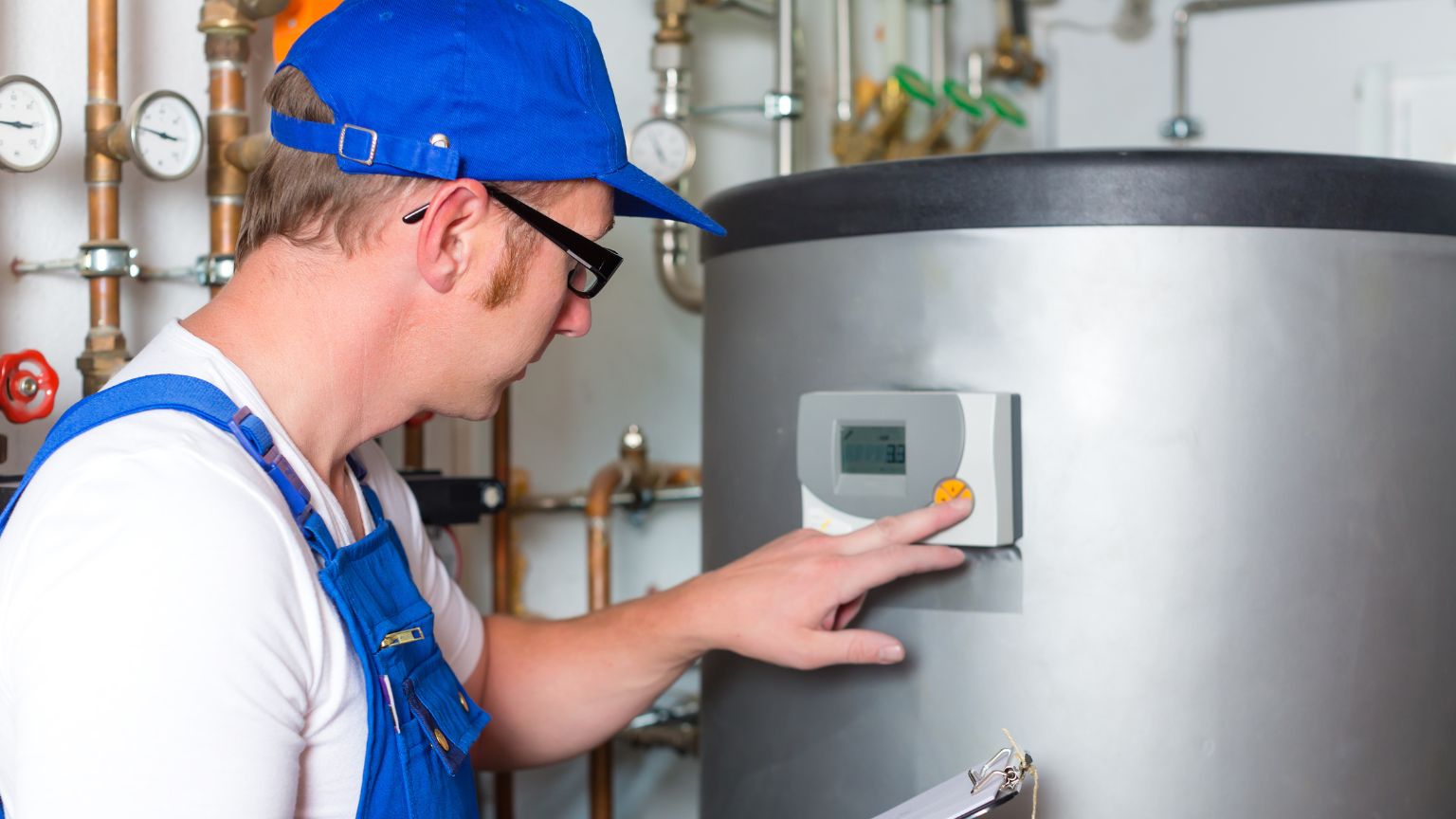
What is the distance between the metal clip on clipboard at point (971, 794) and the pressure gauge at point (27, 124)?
0.73m

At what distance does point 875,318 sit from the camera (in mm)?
962

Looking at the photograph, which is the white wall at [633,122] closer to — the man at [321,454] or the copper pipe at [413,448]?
the copper pipe at [413,448]

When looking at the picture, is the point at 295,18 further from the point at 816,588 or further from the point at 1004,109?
the point at 1004,109

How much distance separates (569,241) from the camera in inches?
31.0

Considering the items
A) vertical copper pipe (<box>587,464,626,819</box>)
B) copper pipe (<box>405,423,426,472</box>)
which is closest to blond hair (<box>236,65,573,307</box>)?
copper pipe (<box>405,423,426,472</box>)

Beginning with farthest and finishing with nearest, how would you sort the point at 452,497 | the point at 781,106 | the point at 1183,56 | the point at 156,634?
the point at 1183,56 < the point at 781,106 < the point at 452,497 < the point at 156,634

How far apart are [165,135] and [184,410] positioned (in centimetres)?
42

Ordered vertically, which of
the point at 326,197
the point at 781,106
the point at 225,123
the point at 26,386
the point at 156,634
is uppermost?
the point at 781,106

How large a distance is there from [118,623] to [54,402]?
0.49m

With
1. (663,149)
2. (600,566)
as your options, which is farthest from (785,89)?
(600,566)

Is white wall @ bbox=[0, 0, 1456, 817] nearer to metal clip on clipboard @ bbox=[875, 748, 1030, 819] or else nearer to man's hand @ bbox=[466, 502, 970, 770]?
man's hand @ bbox=[466, 502, 970, 770]

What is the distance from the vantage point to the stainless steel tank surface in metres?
0.89

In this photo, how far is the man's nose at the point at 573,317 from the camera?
2.76ft

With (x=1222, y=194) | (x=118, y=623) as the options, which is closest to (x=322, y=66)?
(x=118, y=623)
